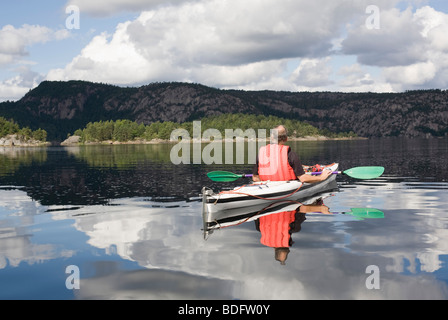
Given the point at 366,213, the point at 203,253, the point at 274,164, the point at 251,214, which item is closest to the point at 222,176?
the point at 274,164

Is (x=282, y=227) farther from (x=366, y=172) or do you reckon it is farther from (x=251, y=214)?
(x=366, y=172)

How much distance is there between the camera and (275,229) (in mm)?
15180

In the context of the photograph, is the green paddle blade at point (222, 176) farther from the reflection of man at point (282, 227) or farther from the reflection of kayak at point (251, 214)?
the reflection of man at point (282, 227)

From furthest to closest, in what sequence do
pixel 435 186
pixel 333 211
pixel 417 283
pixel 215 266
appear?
pixel 435 186
pixel 333 211
pixel 215 266
pixel 417 283

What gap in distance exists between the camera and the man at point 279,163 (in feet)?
60.4

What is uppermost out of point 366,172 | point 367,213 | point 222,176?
point 366,172

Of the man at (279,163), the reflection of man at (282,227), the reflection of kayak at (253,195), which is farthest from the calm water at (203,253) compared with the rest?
the man at (279,163)

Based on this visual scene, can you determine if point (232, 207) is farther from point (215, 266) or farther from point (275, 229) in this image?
point (215, 266)

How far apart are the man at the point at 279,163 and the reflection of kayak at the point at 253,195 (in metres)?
0.40

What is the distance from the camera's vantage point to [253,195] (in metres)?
18.7

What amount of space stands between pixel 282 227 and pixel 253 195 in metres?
3.47
